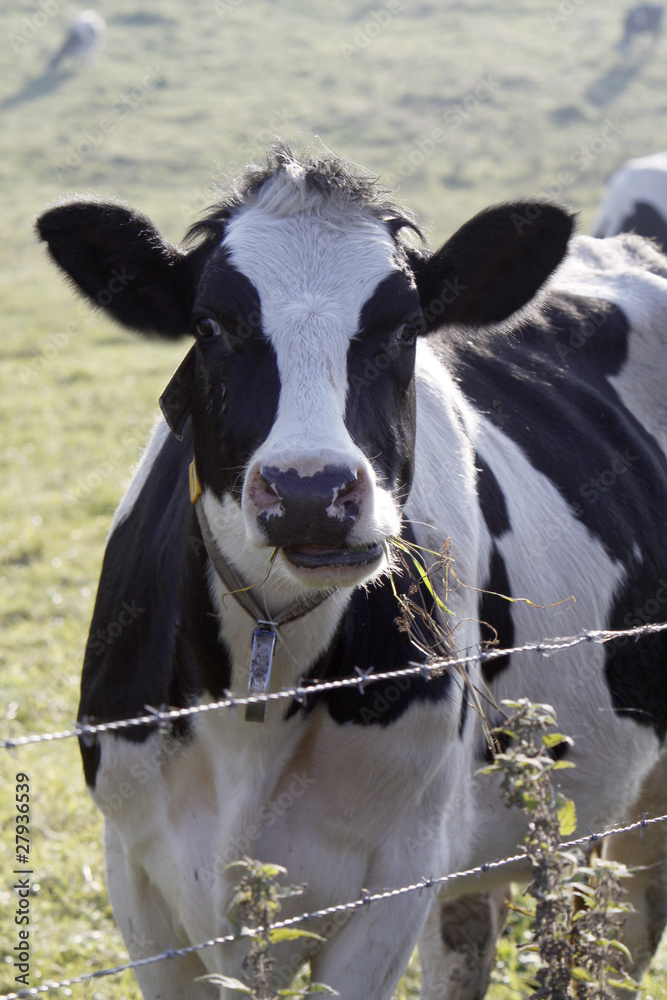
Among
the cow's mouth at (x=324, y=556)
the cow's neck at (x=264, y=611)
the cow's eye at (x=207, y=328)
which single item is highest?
the cow's eye at (x=207, y=328)

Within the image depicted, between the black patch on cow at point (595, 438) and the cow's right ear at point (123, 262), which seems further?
the black patch on cow at point (595, 438)

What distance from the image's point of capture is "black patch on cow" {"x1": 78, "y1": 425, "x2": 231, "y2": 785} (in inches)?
114

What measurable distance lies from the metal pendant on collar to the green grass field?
2.72 feet

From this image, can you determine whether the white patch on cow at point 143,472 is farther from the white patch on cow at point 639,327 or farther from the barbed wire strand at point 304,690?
the white patch on cow at point 639,327

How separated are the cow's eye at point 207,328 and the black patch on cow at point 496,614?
1.13 meters

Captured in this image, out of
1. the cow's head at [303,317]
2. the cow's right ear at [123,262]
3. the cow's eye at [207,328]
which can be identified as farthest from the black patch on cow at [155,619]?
the cow's eye at [207,328]

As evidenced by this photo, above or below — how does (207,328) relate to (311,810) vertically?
above

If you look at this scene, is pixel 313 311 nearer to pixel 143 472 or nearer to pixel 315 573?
pixel 315 573

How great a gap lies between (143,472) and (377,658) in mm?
1085

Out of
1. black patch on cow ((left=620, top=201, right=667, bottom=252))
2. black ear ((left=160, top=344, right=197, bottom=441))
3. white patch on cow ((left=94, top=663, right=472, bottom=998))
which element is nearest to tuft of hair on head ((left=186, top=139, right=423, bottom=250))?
black ear ((left=160, top=344, right=197, bottom=441))

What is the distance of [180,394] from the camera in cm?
293

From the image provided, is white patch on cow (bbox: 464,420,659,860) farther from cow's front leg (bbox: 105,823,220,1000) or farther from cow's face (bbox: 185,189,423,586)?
cow's front leg (bbox: 105,823,220,1000)

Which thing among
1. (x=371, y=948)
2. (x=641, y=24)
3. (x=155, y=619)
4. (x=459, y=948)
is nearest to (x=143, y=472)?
(x=155, y=619)

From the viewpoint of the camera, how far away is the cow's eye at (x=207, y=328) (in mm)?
2727
